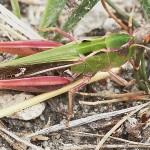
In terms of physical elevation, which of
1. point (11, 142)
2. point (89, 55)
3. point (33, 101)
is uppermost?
point (89, 55)

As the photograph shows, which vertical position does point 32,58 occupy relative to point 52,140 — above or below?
above

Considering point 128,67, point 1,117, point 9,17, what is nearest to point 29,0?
point 9,17

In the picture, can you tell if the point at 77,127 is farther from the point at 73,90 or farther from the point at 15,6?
the point at 15,6

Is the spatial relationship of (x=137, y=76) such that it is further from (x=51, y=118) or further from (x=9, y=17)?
(x=9, y=17)

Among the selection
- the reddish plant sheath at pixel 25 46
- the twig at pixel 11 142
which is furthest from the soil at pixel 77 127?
Result: the reddish plant sheath at pixel 25 46

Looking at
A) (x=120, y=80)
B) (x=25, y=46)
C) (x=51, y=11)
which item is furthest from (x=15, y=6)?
(x=120, y=80)

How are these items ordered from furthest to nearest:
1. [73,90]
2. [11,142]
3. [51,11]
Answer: [51,11] → [73,90] → [11,142]
